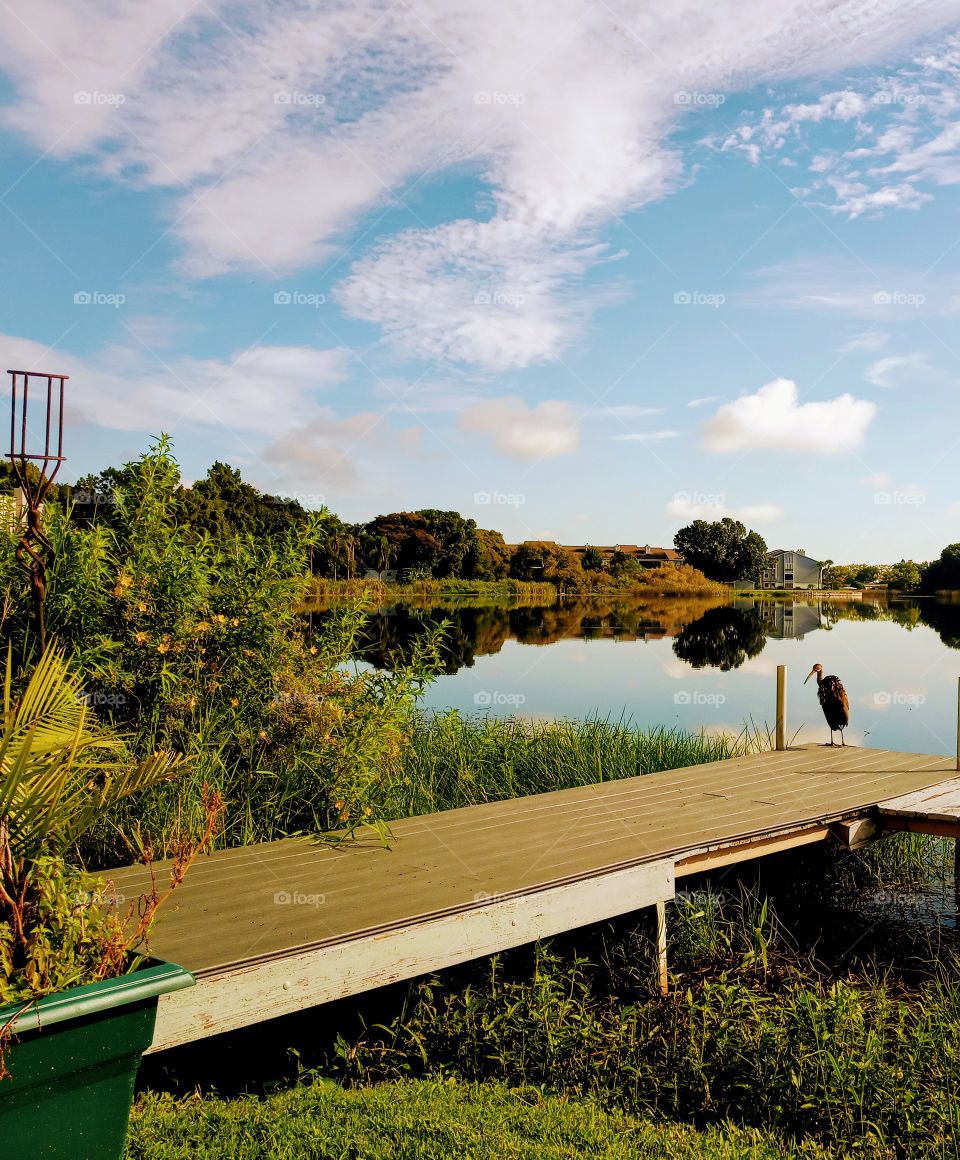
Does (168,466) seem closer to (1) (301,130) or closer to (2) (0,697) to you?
(2) (0,697)

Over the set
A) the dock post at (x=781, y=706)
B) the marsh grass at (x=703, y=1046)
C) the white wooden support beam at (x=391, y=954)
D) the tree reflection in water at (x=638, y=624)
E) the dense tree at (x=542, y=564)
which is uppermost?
the dense tree at (x=542, y=564)

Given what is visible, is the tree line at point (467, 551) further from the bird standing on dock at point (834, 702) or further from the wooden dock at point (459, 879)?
the wooden dock at point (459, 879)

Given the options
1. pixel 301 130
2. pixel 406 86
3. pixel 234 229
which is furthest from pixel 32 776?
pixel 406 86

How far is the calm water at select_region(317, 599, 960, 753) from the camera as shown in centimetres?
1579

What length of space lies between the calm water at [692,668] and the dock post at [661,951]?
2379mm

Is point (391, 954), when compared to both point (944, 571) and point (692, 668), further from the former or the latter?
point (944, 571)

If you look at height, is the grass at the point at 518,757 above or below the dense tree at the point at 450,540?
below

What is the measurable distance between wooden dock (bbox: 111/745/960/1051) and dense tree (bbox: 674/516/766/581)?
61.9 metres

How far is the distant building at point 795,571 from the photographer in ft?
267

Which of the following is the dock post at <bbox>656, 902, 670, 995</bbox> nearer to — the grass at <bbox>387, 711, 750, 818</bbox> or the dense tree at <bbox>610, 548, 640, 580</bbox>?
the grass at <bbox>387, 711, 750, 818</bbox>

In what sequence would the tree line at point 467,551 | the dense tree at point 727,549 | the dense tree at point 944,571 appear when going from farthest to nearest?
the dense tree at point 727,549 < the dense tree at point 944,571 < the tree line at point 467,551

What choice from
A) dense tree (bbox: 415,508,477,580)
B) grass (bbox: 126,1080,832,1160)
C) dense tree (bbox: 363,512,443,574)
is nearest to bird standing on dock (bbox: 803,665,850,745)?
grass (bbox: 126,1080,832,1160)

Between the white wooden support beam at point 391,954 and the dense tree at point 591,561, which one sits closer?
the white wooden support beam at point 391,954

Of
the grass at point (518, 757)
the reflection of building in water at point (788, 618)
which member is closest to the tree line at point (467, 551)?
the reflection of building in water at point (788, 618)
